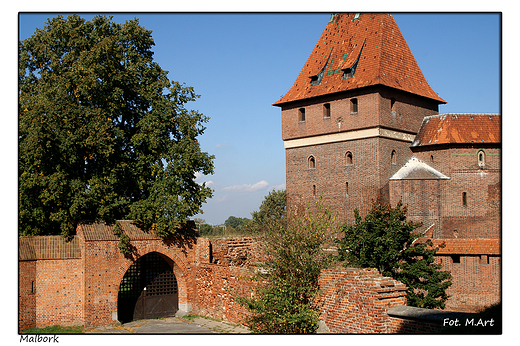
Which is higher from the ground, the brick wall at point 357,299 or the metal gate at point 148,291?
the brick wall at point 357,299

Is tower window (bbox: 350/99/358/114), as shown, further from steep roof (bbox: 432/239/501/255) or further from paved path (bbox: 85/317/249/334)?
paved path (bbox: 85/317/249/334)

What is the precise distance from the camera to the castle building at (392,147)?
23.4m

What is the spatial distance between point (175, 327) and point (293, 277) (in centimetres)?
615

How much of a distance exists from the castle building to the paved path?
1052cm

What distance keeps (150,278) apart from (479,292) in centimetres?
1280

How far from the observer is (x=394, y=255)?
61.2 ft

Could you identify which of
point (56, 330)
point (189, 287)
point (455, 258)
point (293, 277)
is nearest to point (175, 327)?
point (189, 287)

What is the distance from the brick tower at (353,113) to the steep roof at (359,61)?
5 cm

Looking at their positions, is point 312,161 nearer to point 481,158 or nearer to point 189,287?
point 481,158

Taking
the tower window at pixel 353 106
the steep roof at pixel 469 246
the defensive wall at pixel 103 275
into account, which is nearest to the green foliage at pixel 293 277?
the defensive wall at pixel 103 275

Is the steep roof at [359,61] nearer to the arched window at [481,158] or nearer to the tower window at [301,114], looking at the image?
the tower window at [301,114]

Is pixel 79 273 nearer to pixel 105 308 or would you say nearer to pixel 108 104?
pixel 105 308

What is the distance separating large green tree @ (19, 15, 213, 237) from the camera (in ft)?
54.8

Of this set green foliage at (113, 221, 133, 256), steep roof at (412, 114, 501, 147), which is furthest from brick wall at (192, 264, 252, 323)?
steep roof at (412, 114, 501, 147)
